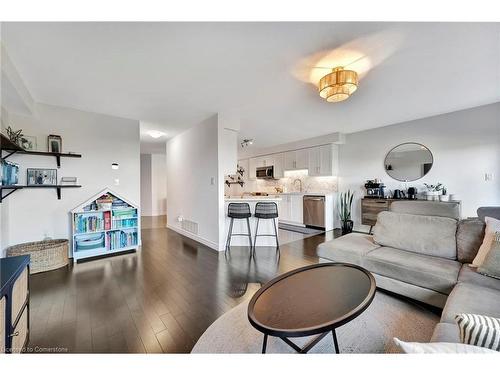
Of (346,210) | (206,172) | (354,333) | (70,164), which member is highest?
(70,164)

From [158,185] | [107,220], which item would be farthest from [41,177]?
[158,185]

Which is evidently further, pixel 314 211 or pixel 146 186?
pixel 146 186

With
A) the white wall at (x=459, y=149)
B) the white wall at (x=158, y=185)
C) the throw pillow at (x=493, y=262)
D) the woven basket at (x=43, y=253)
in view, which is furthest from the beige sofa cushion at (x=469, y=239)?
the white wall at (x=158, y=185)

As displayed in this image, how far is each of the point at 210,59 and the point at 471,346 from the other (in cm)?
250

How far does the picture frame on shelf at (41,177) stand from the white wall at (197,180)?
2215 millimetres

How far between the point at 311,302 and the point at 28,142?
13.5 ft

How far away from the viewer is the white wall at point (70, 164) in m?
2.94

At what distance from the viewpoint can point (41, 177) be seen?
3010 mm

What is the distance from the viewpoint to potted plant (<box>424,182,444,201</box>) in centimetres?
387

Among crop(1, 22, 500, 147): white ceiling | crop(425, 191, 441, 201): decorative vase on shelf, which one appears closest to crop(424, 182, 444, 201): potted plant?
crop(425, 191, 441, 201): decorative vase on shelf

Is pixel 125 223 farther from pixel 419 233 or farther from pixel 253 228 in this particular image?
pixel 419 233
